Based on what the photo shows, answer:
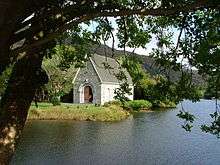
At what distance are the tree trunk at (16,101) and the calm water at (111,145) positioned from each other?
17298 millimetres

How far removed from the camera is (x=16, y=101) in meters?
5.08

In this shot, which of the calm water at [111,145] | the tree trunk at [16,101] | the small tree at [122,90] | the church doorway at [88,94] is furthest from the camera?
the church doorway at [88,94]

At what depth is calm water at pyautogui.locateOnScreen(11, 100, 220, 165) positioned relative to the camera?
77.3ft

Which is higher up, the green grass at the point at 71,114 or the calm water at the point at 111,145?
the green grass at the point at 71,114

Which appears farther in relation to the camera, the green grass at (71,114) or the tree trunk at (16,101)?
the green grass at (71,114)

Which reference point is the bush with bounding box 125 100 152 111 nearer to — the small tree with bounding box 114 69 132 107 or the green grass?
the green grass

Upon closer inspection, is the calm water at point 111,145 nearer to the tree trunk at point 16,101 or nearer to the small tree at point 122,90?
the small tree at point 122,90

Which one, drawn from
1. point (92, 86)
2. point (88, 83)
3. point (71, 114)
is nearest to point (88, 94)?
point (92, 86)

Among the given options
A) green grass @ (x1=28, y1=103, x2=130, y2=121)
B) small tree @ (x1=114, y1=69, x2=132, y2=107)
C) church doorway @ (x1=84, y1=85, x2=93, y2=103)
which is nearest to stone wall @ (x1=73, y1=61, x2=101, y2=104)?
church doorway @ (x1=84, y1=85, x2=93, y2=103)

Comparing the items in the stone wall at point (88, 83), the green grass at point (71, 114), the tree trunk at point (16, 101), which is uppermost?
the stone wall at point (88, 83)

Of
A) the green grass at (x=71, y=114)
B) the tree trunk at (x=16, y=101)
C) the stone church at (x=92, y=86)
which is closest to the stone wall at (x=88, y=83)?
the stone church at (x=92, y=86)

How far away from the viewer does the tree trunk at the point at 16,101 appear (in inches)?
194

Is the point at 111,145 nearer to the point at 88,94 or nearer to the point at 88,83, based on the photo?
the point at 88,83

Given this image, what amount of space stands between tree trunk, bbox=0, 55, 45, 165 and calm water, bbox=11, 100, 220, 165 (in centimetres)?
1730
